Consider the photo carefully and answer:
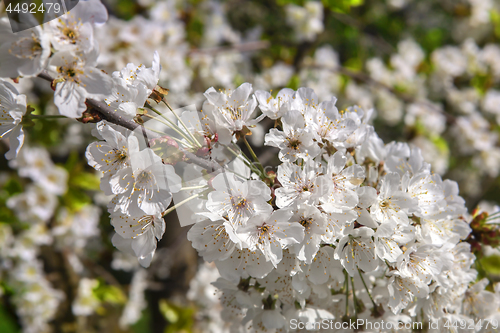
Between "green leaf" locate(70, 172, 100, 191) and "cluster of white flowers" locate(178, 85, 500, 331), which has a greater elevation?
"cluster of white flowers" locate(178, 85, 500, 331)

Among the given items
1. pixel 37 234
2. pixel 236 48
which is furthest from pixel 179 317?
pixel 236 48

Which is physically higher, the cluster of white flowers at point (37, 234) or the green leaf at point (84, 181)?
the green leaf at point (84, 181)

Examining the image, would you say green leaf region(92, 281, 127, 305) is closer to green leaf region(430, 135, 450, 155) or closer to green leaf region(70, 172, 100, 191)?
green leaf region(70, 172, 100, 191)

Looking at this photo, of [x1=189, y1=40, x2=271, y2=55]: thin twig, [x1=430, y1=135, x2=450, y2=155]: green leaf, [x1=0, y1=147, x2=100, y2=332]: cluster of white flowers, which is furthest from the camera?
[x1=430, y1=135, x2=450, y2=155]: green leaf

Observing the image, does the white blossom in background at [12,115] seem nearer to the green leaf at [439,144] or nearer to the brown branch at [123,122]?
the brown branch at [123,122]

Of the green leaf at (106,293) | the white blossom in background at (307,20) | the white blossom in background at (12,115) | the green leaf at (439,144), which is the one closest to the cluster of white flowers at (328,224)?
the white blossom in background at (12,115)

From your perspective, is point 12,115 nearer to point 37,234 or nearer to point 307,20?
point 37,234

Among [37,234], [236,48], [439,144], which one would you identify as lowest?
[37,234]

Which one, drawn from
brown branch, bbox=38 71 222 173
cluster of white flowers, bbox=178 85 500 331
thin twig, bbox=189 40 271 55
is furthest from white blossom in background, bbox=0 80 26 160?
thin twig, bbox=189 40 271 55

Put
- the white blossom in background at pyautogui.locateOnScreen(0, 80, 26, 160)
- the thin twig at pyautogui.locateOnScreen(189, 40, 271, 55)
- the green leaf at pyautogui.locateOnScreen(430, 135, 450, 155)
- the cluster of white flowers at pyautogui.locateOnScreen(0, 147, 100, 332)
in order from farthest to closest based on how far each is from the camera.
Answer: the green leaf at pyautogui.locateOnScreen(430, 135, 450, 155) < the thin twig at pyautogui.locateOnScreen(189, 40, 271, 55) < the cluster of white flowers at pyautogui.locateOnScreen(0, 147, 100, 332) < the white blossom in background at pyautogui.locateOnScreen(0, 80, 26, 160)
